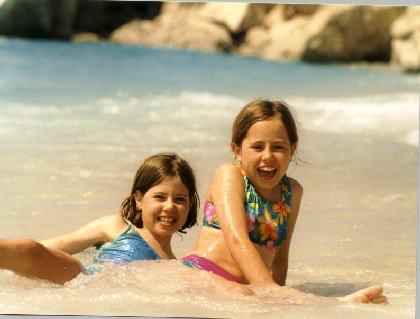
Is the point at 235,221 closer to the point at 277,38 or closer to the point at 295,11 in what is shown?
the point at 295,11

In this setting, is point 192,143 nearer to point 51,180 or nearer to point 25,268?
point 51,180

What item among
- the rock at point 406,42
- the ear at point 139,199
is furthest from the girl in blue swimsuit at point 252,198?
the rock at point 406,42

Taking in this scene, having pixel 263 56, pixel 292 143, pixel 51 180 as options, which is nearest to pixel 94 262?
pixel 292 143

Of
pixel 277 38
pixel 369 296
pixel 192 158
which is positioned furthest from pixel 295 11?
pixel 369 296

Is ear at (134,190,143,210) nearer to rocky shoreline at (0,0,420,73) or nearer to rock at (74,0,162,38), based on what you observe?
rock at (74,0,162,38)

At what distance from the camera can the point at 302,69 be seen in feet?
25.2

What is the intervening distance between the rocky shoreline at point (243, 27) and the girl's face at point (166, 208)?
2175 mm

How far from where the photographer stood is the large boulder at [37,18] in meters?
5.39

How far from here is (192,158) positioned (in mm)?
4660

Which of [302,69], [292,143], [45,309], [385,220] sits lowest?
[45,309]

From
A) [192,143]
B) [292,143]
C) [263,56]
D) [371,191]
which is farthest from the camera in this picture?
[263,56]

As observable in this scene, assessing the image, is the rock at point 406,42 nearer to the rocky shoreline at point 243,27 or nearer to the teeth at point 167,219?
the rocky shoreline at point 243,27

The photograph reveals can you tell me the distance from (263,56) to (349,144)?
2601 mm

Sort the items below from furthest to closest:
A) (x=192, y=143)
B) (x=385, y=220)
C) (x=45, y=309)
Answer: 1. (x=192, y=143)
2. (x=385, y=220)
3. (x=45, y=309)
